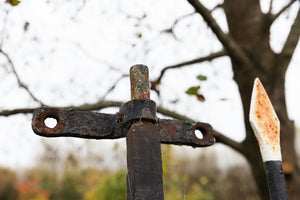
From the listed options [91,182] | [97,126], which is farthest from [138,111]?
[91,182]

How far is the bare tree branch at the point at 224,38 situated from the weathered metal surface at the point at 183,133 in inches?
34.5

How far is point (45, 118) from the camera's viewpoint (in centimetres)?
105

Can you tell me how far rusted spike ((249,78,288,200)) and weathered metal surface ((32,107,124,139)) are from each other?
51cm

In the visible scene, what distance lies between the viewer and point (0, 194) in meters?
14.4

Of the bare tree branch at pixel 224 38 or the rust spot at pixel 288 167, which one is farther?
the rust spot at pixel 288 167

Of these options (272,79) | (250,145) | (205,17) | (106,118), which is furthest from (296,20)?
(106,118)

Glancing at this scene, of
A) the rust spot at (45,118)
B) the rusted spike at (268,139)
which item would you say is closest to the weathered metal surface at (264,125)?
the rusted spike at (268,139)

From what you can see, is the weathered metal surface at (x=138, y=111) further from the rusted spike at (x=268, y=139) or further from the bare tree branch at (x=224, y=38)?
the bare tree branch at (x=224, y=38)

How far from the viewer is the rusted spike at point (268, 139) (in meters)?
1.05

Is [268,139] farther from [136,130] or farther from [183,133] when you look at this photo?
Answer: [136,130]

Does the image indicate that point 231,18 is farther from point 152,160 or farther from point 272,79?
point 152,160

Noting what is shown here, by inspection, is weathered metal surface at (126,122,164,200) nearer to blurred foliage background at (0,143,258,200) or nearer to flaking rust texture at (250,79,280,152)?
flaking rust texture at (250,79,280,152)

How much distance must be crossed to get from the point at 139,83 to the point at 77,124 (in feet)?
0.87

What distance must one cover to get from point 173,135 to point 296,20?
4.89 feet
